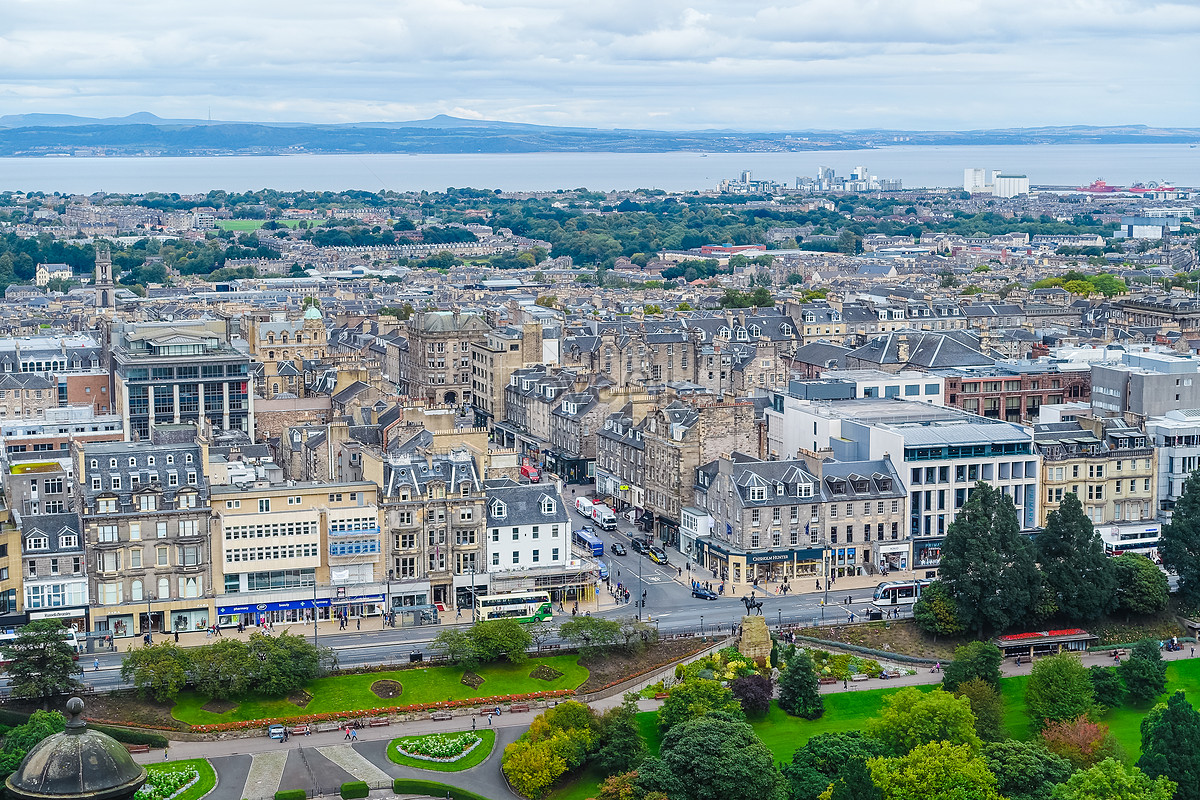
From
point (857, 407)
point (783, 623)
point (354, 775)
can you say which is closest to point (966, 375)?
point (857, 407)

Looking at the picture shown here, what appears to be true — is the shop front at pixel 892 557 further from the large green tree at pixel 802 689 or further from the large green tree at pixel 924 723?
the large green tree at pixel 924 723

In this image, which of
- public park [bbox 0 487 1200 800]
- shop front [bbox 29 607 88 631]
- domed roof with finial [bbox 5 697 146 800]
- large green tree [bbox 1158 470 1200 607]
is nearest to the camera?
domed roof with finial [bbox 5 697 146 800]

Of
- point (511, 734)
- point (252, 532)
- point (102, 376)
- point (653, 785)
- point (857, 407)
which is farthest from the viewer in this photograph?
point (102, 376)

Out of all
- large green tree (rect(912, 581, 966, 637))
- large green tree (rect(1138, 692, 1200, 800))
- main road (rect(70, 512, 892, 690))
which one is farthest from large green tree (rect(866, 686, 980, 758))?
main road (rect(70, 512, 892, 690))

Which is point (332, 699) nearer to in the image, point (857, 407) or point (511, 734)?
point (511, 734)

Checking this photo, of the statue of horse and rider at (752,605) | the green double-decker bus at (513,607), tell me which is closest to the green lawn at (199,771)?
the green double-decker bus at (513,607)

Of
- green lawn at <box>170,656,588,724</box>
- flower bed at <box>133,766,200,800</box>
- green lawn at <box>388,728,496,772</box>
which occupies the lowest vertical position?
green lawn at <box>388,728,496,772</box>

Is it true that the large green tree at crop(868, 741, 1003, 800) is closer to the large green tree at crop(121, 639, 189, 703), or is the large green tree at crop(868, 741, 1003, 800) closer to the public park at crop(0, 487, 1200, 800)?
the public park at crop(0, 487, 1200, 800)

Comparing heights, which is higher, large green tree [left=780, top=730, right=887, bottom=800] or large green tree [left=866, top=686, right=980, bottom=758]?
large green tree [left=866, top=686, right=980, bottom=758]
